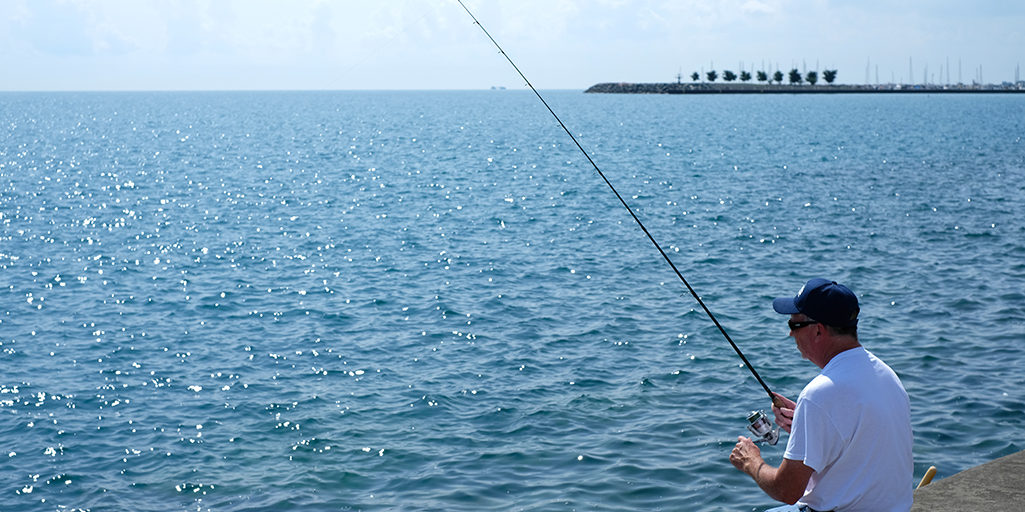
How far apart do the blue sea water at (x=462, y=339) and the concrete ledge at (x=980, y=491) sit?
2.19 metres

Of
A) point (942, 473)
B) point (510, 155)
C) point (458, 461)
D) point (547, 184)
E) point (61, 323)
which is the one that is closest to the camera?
point (942, 473)

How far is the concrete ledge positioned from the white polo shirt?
2.17 m

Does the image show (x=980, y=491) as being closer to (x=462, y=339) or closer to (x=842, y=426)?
(x=842, y=426)

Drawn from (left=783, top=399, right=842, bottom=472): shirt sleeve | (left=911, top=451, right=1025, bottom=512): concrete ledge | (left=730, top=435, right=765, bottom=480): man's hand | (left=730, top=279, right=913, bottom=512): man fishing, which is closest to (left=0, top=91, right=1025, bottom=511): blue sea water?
(left=911, top=451, right=1025, bottom=512): concrete ledge

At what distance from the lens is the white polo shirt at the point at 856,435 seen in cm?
343

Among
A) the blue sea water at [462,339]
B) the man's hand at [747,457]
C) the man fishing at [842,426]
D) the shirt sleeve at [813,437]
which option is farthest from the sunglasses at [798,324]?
the blue sea water at [462,339]

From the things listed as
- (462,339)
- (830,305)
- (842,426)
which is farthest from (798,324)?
(462,339)

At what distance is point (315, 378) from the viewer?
1181 centimetres

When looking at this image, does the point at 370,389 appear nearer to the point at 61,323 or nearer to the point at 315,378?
the point at 315,378

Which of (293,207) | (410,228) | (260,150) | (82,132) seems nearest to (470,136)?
(260,150)

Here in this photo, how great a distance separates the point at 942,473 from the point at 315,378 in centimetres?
688

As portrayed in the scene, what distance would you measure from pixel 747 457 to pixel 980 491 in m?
2.55

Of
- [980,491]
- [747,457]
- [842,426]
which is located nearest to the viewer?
[842,426]

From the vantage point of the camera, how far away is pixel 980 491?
5.68 meters
